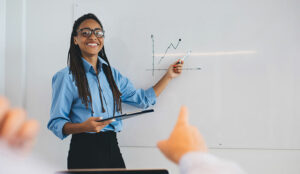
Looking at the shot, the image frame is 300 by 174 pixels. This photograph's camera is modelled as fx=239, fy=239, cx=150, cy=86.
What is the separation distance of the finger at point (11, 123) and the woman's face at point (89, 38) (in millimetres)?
974

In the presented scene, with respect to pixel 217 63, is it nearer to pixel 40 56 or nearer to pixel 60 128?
pixel 60 128

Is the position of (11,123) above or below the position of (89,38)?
below

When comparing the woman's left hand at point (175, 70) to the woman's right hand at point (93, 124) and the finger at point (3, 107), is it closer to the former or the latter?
the woman's right hand at point (93, 124)

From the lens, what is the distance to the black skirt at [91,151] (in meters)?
1.09

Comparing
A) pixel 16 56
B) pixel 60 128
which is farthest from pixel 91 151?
pixel 16 56

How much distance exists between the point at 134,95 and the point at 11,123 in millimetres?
1083

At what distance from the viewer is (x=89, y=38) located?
120cm

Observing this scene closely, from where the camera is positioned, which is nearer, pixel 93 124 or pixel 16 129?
pixel 16 129

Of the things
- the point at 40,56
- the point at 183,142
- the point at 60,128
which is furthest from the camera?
the point at 40,56

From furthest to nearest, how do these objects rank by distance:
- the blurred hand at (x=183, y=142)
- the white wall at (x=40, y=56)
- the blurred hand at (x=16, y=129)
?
the white wall at (x=40, y=56)
the blurred hand at (x=183, y=142)
the blurred hand at (x=16, y=129)

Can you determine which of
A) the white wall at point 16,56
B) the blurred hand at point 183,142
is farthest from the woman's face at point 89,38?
the blurred hand at point 183,142

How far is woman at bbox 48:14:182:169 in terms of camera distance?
109cm

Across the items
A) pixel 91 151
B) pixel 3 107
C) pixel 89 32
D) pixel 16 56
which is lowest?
pixel 91 151

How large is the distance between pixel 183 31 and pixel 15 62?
1090 millimetres
